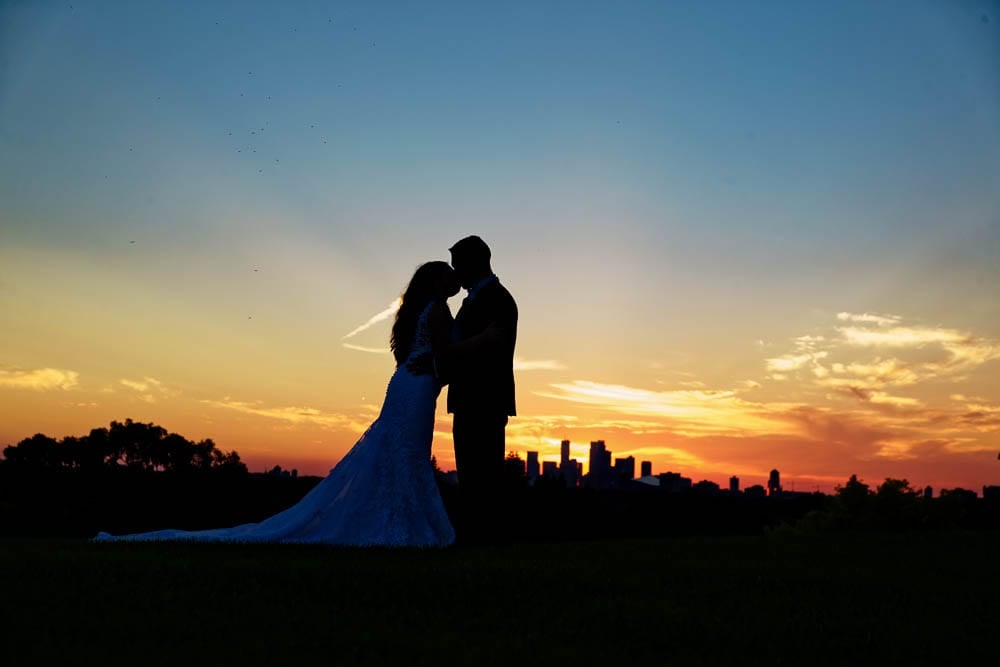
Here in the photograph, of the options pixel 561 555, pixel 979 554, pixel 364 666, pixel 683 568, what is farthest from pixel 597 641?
pixel 979 554

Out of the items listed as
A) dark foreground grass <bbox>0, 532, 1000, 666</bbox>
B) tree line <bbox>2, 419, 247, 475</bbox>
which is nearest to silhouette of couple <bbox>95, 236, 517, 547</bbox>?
dark foreground grass <bbox>0, 532, 1000, 666</bbox>

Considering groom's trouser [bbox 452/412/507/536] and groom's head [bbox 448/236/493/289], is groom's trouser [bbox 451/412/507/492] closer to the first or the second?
groom's trouser [bbox 452/412/507/536]

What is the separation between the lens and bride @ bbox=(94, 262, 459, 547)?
41.1 feet

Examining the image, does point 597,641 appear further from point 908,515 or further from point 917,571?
point 908,515

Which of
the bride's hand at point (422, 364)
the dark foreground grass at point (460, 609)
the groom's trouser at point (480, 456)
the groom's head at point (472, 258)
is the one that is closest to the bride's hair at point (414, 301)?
the bride's hand at point (422, 364)

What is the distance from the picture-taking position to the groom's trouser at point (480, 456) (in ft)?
38.8

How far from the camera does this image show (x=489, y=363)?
11812 millimetres

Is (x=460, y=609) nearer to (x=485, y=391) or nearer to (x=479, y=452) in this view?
(x=479, y=452)

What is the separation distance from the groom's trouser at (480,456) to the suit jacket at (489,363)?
0.14m

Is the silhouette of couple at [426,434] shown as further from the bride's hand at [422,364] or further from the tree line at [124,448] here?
the tree line at [124,448]

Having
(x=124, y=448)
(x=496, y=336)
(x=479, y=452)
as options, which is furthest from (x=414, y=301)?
(x=124, y=448)

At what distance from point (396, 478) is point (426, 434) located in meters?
0.74

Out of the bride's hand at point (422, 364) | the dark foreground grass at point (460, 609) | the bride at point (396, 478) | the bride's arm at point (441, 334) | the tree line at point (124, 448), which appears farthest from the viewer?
the tree line at point (124, 448)

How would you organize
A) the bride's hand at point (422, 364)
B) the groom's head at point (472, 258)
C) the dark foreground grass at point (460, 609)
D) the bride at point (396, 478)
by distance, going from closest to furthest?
the dark foreground grass at point (460, 609) → the groom's head at point (472, 258) → the bride at point (396, 478) → the bride's hand at point (422, 364)
